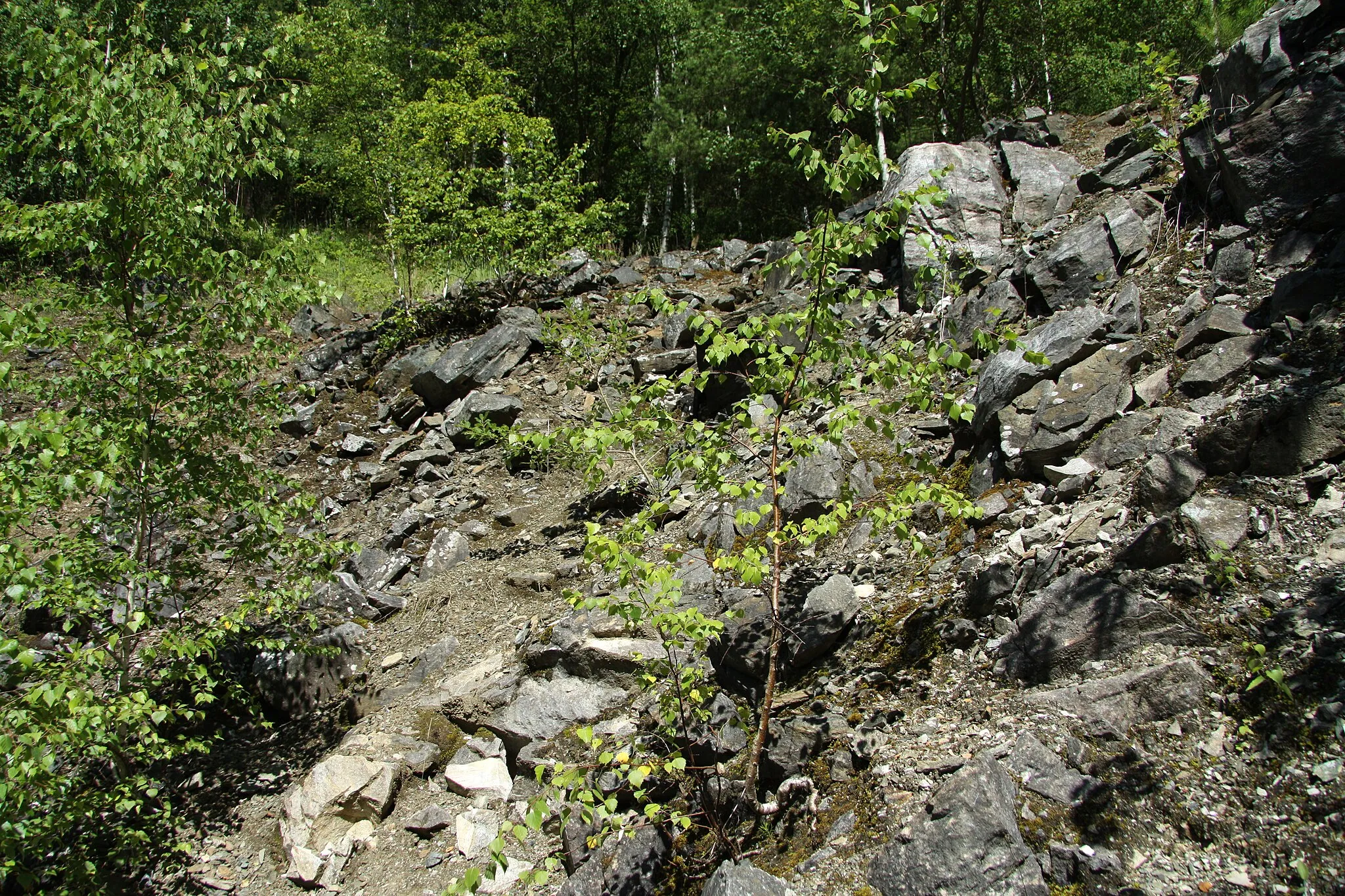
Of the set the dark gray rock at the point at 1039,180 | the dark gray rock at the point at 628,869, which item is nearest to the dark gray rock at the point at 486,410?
the dark gray rock at the point at 1039,180

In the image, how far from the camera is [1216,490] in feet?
12.2

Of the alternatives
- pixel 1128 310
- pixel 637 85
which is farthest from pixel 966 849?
pixel 637 85

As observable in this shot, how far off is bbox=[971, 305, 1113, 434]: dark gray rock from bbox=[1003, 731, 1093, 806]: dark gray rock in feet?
9.53

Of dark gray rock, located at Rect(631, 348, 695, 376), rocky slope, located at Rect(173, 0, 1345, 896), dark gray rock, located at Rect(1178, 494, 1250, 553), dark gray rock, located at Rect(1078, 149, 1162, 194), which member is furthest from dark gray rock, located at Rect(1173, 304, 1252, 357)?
dark gray rock, located at Rect(631, 348, 695, 376)

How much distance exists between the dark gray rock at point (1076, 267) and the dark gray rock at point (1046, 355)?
0.70 meters

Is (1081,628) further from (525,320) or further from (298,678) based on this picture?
(525,320)

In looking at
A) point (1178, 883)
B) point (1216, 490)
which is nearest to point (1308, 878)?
point (1178, 883)

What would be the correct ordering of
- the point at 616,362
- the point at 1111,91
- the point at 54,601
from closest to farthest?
the point at 54,601 < the point at 616,362 < the point at 1111,91

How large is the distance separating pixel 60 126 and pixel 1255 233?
821cm

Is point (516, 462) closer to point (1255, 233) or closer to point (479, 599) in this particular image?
point (479, 599)

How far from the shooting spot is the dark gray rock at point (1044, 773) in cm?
289

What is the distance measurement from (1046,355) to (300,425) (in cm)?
1130

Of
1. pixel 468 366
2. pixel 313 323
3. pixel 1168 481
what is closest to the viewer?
pixel 1168 481

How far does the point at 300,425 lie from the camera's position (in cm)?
1219
